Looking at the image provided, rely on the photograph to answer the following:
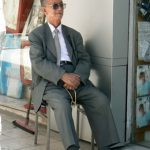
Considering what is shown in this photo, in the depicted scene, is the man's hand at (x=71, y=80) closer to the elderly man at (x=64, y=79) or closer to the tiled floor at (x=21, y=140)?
the elderly man at (x=64, y=79)

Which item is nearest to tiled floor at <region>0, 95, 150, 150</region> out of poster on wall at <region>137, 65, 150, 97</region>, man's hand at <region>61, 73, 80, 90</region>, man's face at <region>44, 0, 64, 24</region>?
poster on wall at <region>137, 65, 150, 97</region>

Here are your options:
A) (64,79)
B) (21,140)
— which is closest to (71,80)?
(64,79)

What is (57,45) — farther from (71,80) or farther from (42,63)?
(71,80)

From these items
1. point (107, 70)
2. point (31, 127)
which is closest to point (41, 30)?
point (107, 70)

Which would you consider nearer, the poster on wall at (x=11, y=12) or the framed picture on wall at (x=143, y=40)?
the framed picture on wall at (x=143, y=40)

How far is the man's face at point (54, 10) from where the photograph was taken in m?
4.05

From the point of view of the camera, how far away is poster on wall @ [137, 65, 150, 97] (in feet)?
14.5

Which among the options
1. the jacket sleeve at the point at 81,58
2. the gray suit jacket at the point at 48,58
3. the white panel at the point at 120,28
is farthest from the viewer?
the white panel at the point at 120,28

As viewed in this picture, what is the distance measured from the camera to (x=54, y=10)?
4.07 m

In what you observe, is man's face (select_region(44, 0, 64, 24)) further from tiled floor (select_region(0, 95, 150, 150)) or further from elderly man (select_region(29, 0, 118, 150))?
tiled floor (select_region(0, 95, 150, 150))

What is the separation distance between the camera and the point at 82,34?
14.7ft

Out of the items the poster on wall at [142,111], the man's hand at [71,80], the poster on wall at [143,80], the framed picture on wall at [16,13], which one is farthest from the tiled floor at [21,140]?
the framed picture on wall at [16,13]

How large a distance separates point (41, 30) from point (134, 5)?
0.98 metres

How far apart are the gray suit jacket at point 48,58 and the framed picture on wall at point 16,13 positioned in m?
1.34
